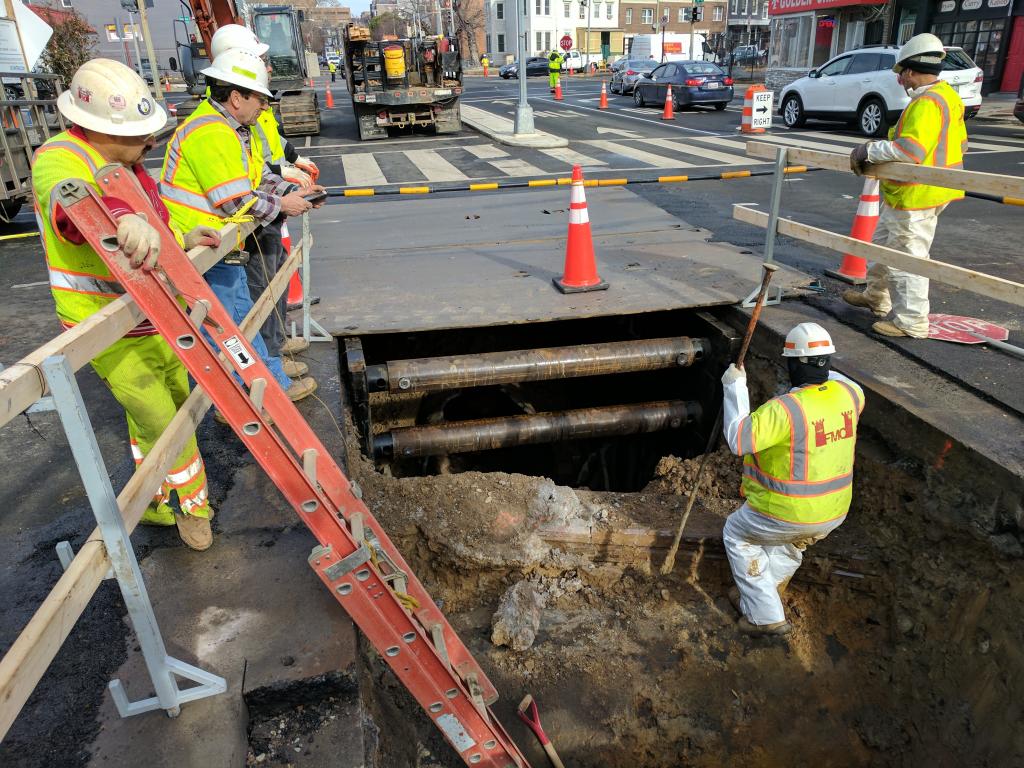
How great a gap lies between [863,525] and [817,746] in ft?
3.98

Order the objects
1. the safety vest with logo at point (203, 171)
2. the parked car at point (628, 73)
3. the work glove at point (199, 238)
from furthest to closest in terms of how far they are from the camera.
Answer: the parked car at point (628, 73) → the safety vest with logo at point (203, 171) → the work glove at point (199, 238)

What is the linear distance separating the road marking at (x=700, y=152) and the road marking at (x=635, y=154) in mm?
743

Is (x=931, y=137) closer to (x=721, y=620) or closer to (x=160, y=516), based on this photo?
(x=721, y=620)

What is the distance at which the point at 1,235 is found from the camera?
962 cm

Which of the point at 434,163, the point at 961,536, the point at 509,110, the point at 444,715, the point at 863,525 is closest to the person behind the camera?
the point at 444,715

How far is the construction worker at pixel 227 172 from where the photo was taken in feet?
11.5

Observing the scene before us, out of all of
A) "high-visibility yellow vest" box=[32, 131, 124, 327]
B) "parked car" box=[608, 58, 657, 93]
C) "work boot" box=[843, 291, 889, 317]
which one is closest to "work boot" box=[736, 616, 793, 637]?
"work boot" box=[843, 291, 889, 317]

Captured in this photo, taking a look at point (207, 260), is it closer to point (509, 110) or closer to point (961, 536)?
point (961, 536)

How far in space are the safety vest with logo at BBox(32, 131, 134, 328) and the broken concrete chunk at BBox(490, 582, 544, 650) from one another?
2354 mm

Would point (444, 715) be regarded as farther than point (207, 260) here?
No

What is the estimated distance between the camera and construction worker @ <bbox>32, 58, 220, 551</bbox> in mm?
2561

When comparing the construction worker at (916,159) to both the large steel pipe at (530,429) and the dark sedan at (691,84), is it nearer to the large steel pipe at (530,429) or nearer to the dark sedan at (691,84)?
the large steel pipe at (530,429)

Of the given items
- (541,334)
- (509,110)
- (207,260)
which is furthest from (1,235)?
(509,110)

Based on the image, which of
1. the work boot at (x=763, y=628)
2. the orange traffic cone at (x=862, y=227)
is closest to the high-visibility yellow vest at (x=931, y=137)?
the orange traffic cone at (x=862, y=227)
